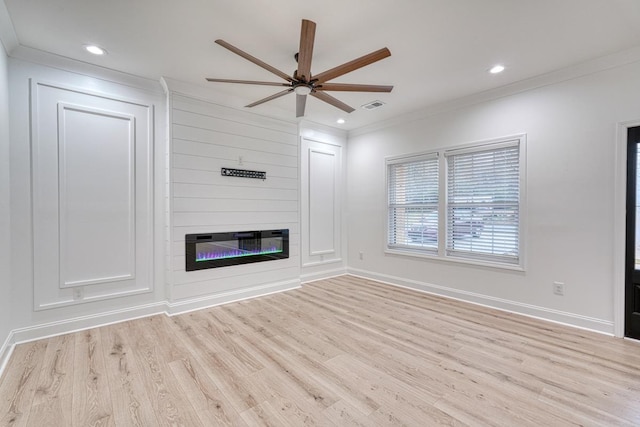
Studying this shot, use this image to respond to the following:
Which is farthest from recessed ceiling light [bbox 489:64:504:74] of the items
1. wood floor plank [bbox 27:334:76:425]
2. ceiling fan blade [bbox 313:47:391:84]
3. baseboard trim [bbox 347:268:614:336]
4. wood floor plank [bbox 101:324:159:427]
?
wood floor plank [bbox 27:334:76:425]

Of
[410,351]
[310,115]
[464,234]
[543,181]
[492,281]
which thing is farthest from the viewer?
[310,115]

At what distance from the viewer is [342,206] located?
18.6 ft

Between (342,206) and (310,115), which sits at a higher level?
(310,115)

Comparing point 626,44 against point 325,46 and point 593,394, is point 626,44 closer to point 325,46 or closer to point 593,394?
point 325,46

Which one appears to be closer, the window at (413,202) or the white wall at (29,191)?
the white wall at (29,191)

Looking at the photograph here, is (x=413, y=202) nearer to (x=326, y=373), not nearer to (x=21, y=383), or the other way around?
(x=326, y=373)

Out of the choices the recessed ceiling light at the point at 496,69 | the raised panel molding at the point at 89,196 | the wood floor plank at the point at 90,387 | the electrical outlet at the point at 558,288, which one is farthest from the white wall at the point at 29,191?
the electrical outlet at the point at 558,288

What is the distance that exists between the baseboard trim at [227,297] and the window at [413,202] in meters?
1.98

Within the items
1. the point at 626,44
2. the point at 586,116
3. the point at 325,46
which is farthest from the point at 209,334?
the point at 626,44

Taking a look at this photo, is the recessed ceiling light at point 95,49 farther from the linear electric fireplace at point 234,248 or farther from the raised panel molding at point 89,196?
the linear electric fireplace at point 234,248

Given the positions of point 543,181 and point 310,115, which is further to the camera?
point 310,115

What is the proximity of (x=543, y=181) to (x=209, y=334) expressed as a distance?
412 cm

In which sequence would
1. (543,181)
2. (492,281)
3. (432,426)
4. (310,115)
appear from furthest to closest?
(310,115) < (492,281) < (543,181) < (432,426)

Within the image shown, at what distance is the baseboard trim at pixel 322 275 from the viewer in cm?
505
